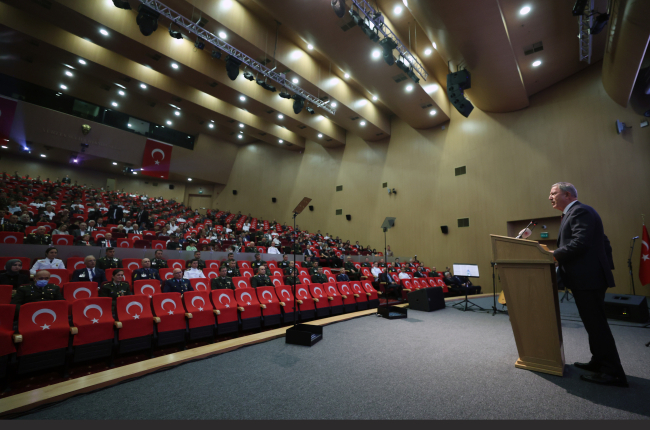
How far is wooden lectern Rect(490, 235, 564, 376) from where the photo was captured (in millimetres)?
1881

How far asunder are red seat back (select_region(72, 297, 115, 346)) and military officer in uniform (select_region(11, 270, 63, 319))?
51 cm

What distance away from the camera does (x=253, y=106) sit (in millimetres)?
10148

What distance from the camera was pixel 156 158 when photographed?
14156mm

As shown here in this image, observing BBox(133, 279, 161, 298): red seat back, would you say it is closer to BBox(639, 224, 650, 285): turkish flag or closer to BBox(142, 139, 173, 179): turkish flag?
BBox(639, 224, 650, 285): turkish flag

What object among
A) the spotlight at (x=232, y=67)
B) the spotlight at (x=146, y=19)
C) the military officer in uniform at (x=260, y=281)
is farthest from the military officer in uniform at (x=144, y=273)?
the spotlight at (x=232, y=67)

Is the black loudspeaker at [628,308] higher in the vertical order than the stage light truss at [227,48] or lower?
lower

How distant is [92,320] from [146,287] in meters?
0.91

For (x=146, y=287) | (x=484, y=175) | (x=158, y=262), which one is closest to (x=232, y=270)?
(x=158, y=262)

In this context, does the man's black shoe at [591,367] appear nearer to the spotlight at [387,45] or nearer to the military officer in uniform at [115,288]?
the military officer in uniform at [115,288]

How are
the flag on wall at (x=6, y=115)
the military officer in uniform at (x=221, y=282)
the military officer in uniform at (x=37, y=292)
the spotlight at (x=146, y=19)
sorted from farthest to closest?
the flag on wall at (x=6, y=115), the spotlight at (x=146, y=19), the military officer in uniform at (x=221, y=282), the military officer in uniform at (x=37, y=292)

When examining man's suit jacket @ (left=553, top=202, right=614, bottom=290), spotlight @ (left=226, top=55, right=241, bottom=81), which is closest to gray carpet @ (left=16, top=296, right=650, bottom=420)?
man's suit jacket @ (left=553, top=202, right=614, bottom=290)

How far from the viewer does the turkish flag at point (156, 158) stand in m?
14.0

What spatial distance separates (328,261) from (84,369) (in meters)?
6.79

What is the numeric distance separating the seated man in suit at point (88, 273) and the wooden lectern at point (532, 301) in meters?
4.57
